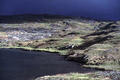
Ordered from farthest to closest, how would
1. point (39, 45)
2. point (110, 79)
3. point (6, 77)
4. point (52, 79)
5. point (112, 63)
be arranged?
1. point (39, 45)
2. point (112, 63)
3. point (6, 77)
4. point (52, 79)
5. point (110, 79)

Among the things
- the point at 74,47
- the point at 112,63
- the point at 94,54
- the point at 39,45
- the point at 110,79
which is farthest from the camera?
the point at 39,45

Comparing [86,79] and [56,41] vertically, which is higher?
[56,41]

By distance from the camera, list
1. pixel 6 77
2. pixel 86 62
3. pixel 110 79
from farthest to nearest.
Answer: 1. pixel 86 62
2. pixel 6 77
3. pixel 110 79

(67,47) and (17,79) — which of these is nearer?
(17,79)

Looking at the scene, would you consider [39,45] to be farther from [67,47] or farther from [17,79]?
[17,79]

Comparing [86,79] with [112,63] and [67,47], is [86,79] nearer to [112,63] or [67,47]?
[112,63]

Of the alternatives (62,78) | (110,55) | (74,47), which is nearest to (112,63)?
(110,55)

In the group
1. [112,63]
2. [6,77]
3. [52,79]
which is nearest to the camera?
[52,79]

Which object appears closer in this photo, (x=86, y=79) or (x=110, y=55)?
(x=86, y=79)

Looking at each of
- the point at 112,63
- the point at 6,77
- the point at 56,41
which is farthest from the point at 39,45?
the point at 6,77
